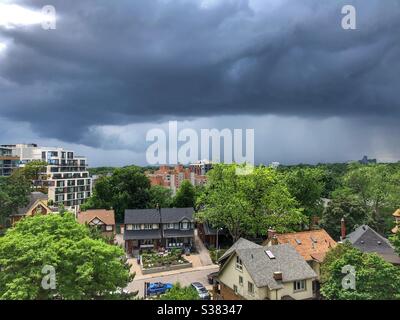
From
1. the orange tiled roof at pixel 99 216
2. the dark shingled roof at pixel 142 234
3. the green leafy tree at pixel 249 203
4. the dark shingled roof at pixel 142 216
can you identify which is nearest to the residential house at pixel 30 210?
the orange tiled roof at pixel 99 216

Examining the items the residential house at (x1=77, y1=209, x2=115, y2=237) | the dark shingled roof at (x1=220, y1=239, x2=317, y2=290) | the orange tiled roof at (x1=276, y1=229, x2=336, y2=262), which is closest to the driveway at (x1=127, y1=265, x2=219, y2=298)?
the dark shingled roof at (x1=220, y1=239, x2=317, y2=290)

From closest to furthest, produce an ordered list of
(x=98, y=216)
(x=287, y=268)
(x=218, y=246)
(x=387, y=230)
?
(x=287, y=268) → (x=218, y=246) → (x=387, y=230) → (x=98, y=216)

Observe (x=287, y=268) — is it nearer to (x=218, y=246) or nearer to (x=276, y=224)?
(x=276, y=224)

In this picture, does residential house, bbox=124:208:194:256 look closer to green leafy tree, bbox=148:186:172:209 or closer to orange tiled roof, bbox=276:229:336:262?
green leafy tree, bbox=148:186:172:209

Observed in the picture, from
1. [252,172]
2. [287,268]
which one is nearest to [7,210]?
[252,172]

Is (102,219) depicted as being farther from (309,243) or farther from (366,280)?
(366,280)

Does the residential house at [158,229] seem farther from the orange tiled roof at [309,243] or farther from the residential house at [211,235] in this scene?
the orange tiled roof at [309,243]
